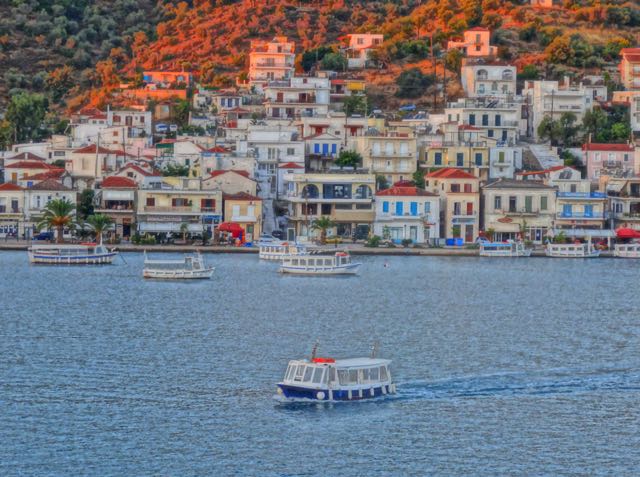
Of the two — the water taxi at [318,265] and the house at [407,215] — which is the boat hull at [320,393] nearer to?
the water taxi at [318,265]

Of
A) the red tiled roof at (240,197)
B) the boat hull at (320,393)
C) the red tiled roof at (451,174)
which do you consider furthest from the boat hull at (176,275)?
the boat hull at (320,393)

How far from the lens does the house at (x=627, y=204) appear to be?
10144 centimetres

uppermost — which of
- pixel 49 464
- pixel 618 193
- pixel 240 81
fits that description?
pixel 240 81

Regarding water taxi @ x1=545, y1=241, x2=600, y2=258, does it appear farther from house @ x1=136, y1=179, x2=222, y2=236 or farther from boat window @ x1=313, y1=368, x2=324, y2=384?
boat window @ x1=313, y1=368, x2=324, y2=384

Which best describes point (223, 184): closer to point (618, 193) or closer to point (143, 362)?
point (618, 193)

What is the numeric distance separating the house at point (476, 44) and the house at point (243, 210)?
115 feet

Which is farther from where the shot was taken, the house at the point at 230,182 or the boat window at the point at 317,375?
the house at the point at 230,182

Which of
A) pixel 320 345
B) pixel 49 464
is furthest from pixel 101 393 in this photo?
pixel 320 345

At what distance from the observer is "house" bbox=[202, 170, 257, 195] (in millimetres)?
100062

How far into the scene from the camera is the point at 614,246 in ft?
329

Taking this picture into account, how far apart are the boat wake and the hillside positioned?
75993 mm

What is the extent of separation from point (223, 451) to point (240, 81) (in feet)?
301

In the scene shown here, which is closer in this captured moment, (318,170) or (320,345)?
(320,345)

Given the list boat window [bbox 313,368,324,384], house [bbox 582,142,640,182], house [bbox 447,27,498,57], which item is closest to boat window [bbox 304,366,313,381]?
boat window [bbox 313,368,324,384]
